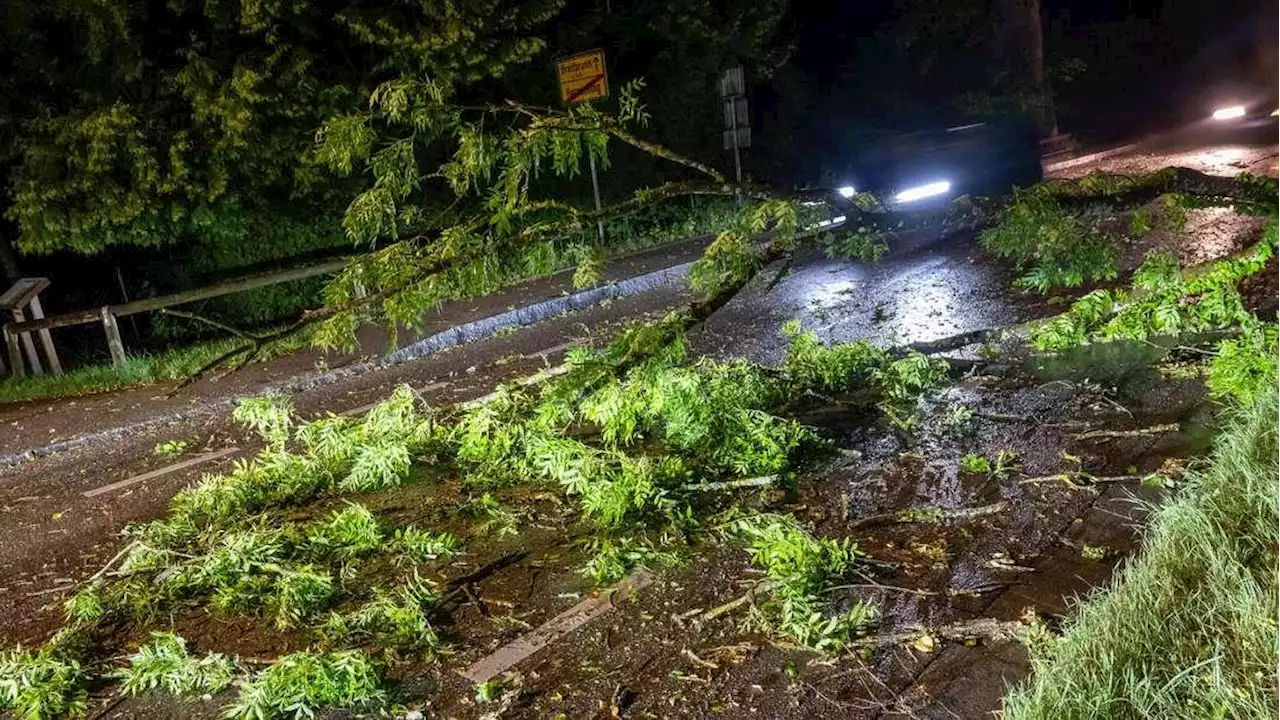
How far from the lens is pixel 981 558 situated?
4.49 metres

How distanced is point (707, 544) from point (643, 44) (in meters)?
13.8

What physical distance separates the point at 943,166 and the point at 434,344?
10.5 meters

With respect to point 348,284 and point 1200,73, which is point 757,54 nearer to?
point 348,284

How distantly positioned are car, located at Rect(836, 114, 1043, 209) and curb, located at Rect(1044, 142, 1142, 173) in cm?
26

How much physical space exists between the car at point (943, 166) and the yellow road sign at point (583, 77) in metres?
4.78

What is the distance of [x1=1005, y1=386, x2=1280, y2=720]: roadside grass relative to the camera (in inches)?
113

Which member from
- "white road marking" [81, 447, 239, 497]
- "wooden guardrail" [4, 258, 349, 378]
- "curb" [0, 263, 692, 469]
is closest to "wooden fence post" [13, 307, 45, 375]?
"wooden guardrail" [4, 258, 349, 378]

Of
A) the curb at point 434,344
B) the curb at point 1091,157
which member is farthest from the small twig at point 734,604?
the curb at point 1091,157

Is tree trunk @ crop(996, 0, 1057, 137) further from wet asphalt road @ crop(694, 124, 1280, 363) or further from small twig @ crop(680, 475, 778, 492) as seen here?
small twig @ crop(680, 475, 778, 492)

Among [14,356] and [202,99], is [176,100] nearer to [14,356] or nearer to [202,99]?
[202,99]

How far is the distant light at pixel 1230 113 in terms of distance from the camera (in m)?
19.9

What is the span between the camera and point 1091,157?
18.0m

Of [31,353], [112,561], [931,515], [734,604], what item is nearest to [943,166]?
[931,515]

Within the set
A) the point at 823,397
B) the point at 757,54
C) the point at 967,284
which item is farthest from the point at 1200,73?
the point at 823,397
